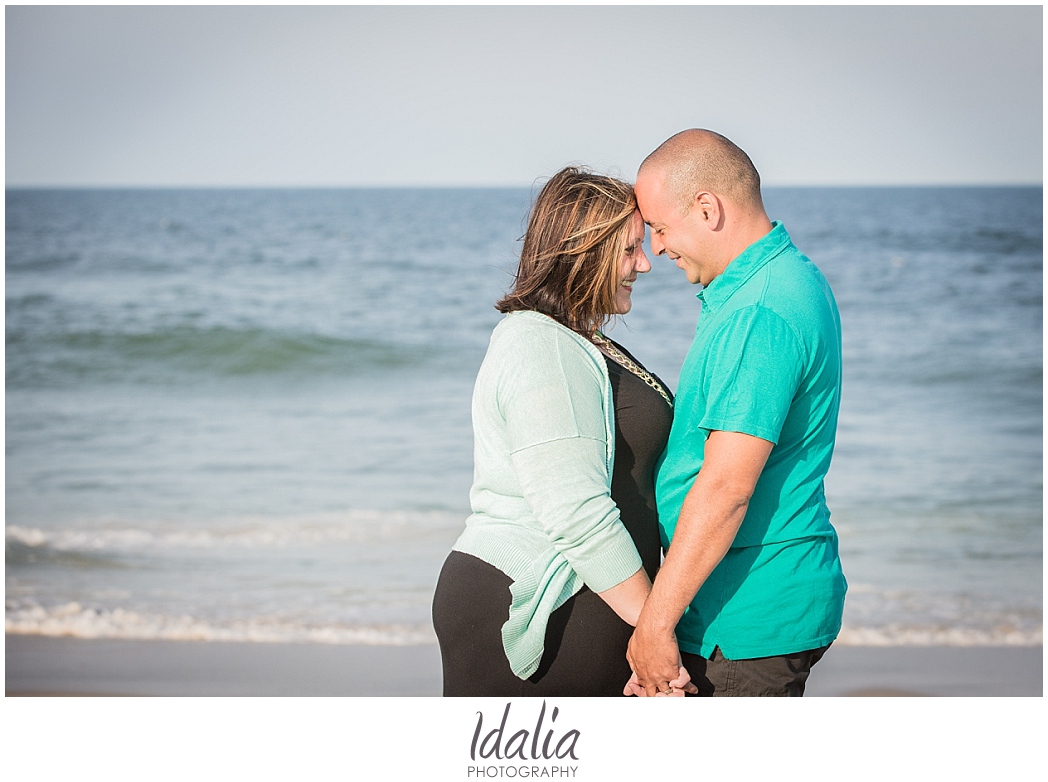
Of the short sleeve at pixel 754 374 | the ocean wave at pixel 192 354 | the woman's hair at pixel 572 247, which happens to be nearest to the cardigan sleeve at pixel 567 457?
the woman's hair at pixel 572 247

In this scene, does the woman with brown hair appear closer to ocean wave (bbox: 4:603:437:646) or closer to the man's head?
the man's head

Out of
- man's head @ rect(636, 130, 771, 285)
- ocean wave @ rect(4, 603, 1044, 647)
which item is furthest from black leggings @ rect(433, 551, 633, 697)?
ocean wave @ rect(4, 603, 1044, 647)

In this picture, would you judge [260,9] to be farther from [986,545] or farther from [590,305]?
[986,545]

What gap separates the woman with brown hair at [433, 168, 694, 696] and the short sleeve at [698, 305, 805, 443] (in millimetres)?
210

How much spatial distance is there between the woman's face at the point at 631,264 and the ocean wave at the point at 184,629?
8.68 ft

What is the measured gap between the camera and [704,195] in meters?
1.78

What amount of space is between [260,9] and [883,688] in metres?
4.78

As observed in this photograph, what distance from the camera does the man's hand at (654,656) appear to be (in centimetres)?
167

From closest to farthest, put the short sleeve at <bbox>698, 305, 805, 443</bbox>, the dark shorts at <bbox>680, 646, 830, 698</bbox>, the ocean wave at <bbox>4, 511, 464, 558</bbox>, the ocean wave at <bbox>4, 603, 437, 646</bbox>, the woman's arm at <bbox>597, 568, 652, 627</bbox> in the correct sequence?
the short sleeve at <bbox>698, 305, 805, 443</bbox>, the woman's arm at <bbox>597, 568, 652, 627</bbox>, the dark shorts at <bbox>680, 646, 830, 698</bbox>, the ocean wave at <bbox>4, 603, 437, 646</bbox>, the ocean wave at <bbox>4, 511, 464, 558</bbox>

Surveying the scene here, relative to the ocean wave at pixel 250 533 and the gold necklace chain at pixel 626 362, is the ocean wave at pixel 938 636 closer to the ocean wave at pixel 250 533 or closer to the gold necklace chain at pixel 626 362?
the ocean wave at pixel 250 533

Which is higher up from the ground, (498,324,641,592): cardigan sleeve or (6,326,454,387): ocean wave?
(498,324,641,592): cardigan sleeve

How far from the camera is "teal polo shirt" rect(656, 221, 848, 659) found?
168 centimetres

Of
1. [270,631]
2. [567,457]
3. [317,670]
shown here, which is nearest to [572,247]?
[567,457]

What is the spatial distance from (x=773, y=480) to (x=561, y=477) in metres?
0.44
